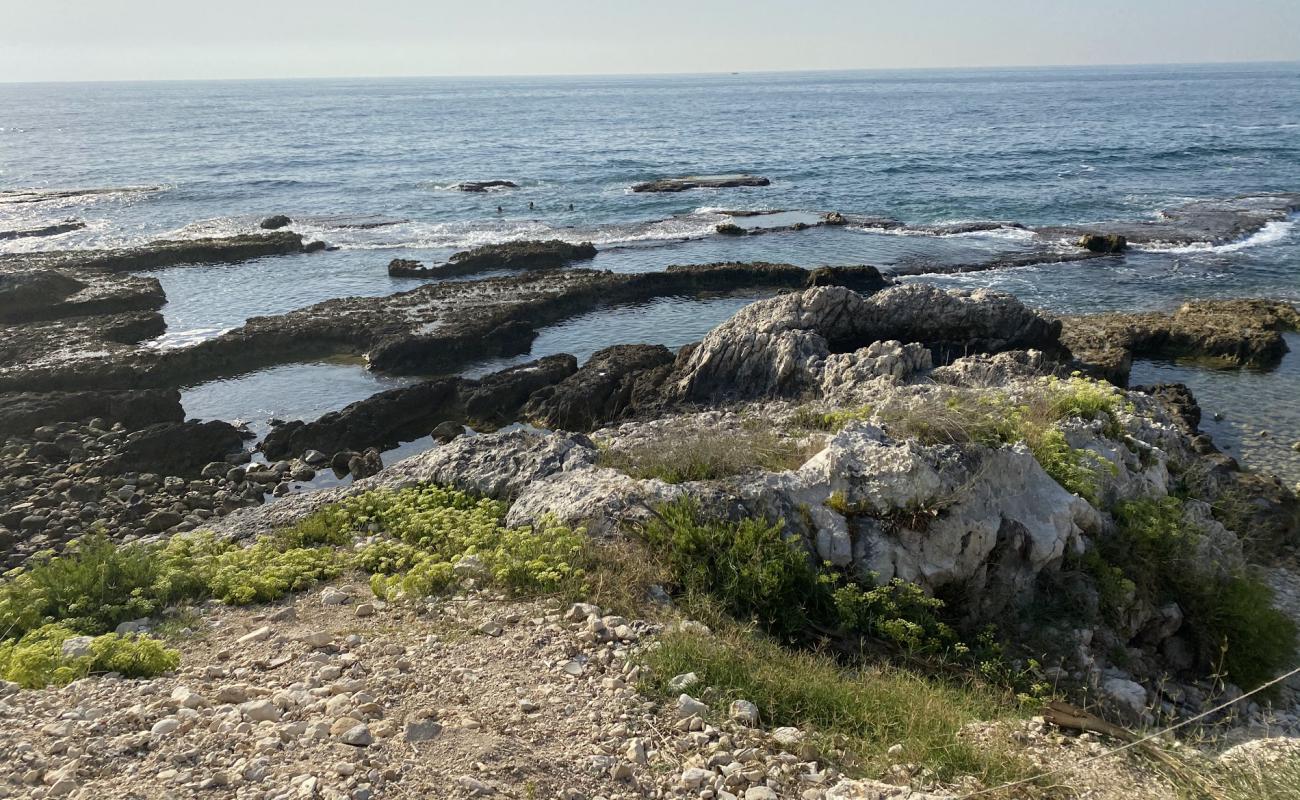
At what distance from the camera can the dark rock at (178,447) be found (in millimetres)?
17688

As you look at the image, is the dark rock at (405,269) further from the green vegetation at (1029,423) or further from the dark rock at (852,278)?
the green vegetation at (1029,423)

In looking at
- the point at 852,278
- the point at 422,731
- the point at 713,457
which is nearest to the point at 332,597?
the point at 422,731

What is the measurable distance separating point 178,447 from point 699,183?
42683 mm

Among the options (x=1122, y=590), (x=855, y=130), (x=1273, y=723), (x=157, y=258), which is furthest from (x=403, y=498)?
(x=855, y=130)

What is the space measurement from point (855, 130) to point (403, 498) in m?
88.1

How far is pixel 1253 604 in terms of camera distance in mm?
9711

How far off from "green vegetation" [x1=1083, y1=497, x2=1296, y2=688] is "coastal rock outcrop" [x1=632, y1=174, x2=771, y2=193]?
153 feet

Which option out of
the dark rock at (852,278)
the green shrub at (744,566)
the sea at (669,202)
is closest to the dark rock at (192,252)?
the sea at (669,202)

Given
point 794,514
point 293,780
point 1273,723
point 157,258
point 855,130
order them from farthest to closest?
point 855,130 < point 157,258 < point 794,514 < point 1273,723 < point 293,780

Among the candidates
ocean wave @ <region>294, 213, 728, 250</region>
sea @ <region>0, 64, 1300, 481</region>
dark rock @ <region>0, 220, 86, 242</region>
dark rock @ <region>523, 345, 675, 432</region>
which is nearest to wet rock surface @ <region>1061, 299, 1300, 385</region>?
sea @ <region>0, 64, 1300, 481</region>

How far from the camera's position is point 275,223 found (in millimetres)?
44094

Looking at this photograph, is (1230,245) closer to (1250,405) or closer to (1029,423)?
(1250,405)

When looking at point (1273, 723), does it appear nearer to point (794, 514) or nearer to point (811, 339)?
point (794, 514)

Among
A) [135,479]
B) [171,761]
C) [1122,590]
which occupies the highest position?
[171,761]
